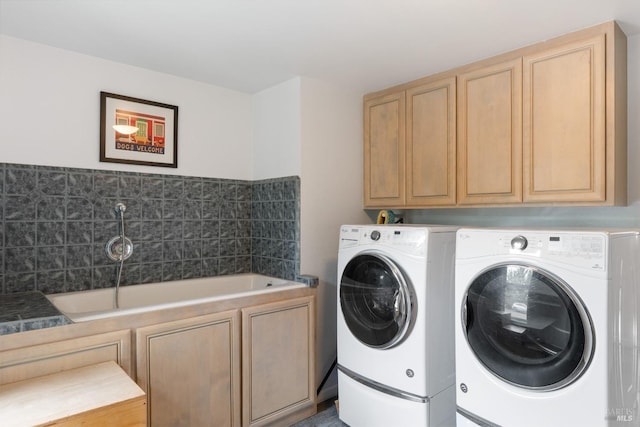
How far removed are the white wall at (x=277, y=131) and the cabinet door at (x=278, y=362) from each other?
0.93m

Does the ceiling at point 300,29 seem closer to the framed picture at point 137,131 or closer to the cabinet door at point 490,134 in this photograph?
the cabinet door at point 490,134

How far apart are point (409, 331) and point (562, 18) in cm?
169

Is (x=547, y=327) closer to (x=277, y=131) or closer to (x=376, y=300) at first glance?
(x=376, y=300)

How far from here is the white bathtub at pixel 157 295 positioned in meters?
1.92

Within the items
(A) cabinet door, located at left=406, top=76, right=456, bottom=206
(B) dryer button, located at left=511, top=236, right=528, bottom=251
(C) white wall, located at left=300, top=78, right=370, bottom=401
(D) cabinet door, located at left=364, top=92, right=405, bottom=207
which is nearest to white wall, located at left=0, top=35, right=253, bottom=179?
(C) white wall, located at left=300, top=78, right=370, bottom=401

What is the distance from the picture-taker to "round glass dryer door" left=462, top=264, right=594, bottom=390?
1481 mm

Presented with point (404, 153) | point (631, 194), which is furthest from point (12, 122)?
point (631, 194)

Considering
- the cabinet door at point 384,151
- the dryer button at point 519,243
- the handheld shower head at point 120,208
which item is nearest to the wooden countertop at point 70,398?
the handheld shower head at point 120,208

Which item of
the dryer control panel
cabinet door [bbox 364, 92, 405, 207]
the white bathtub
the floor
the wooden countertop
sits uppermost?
cabinet door [bbox 364, 92, 405, 207]

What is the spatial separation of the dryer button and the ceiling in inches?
40.9

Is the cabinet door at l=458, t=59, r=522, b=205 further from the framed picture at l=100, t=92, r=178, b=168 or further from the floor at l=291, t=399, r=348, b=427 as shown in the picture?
the framed picture at l=100, t=92, r=178, b=168

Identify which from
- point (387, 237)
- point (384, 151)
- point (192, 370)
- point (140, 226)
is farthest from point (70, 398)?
point (384, 151)

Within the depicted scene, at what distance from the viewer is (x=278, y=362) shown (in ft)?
7.68

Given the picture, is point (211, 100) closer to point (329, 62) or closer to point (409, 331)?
point (329, 62)
